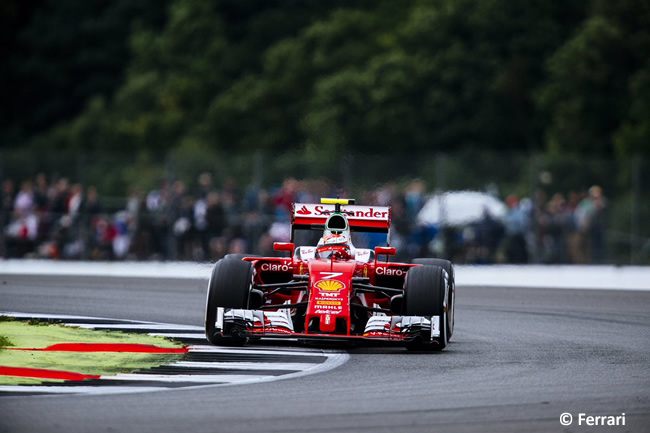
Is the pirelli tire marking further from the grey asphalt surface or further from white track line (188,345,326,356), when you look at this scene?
the grey asphalt surface

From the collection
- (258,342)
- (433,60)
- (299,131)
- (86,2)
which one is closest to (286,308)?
(258,342)

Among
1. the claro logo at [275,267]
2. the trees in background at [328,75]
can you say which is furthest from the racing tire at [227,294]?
the trees in background at [328,75]

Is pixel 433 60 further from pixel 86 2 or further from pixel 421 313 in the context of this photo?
pixel 421 313

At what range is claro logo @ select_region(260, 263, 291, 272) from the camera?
13467 mm

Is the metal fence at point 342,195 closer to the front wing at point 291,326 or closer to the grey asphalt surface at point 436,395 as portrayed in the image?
the grey asphalt surface at point 436,395

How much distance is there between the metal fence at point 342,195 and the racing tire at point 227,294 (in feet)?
42.6

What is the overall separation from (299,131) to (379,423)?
50.2 metres

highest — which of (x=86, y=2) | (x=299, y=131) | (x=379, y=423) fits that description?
(x=86, y=2)

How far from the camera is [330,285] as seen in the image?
40.1ft

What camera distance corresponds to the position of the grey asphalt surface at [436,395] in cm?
815

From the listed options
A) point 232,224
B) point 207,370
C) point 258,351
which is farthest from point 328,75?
point 207,370

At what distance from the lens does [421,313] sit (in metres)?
12.2

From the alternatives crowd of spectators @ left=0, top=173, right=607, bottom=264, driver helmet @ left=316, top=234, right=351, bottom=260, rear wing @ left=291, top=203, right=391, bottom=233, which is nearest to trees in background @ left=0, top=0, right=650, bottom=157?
crowd of spectators @ left=0, top=173, right=607, bottom=264

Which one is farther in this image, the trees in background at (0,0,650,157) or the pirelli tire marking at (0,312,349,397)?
the trees in background at (0,0,650,157)
